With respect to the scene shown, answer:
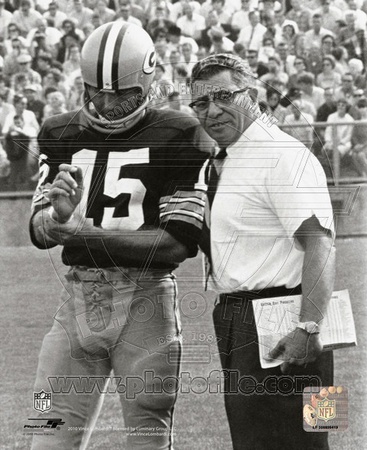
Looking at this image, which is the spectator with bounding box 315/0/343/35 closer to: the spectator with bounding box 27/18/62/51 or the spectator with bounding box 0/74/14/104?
the spectator with bounding box 27/18/62/51

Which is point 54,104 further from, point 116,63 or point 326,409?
point 326,409

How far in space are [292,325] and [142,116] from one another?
0.45 meters

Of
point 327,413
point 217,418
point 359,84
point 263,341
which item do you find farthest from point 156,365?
point 359,84

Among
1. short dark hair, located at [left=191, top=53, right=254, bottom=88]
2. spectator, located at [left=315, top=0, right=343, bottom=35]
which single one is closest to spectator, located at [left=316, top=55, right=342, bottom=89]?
spectator, located at [left=315, top=0, right=343, bottom=35]

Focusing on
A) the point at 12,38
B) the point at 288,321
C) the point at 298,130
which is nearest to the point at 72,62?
the point at 12,38

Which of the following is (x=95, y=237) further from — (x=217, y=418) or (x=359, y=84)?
(x=359, y=84)

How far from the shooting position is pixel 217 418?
2496mm

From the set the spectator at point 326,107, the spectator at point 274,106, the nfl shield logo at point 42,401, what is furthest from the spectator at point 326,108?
the nfl shield logo at point 42,401

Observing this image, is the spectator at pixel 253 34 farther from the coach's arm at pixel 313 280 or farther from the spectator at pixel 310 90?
the coach's arm at pixel 313 280

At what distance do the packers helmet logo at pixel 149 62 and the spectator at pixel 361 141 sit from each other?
144 cm

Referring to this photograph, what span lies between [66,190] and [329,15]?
229 centimetres

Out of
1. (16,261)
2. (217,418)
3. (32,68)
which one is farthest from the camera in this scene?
(32,68)

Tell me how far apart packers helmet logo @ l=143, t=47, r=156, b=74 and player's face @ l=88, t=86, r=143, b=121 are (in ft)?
0.13

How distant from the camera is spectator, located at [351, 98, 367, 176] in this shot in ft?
10.5
